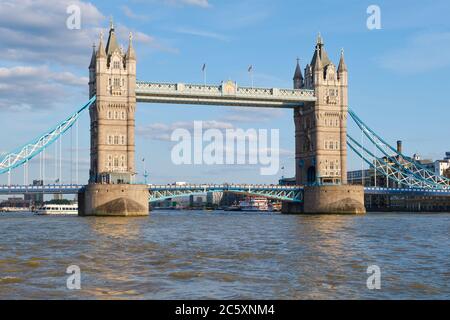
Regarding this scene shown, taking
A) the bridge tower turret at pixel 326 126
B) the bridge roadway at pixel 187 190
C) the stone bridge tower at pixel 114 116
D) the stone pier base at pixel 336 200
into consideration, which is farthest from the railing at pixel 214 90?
the stone pier base at pixel 336 200

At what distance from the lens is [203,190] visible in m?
90.8

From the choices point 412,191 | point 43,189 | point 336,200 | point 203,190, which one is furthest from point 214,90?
point 412,191

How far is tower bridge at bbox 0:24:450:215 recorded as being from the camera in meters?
84.4

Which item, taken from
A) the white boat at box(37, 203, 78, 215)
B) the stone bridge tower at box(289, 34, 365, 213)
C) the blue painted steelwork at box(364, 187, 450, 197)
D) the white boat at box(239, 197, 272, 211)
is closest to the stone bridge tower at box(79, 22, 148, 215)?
the stone bridge tower at box(289, 34, 365, 213)

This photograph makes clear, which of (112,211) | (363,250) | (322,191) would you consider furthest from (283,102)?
(363,250)

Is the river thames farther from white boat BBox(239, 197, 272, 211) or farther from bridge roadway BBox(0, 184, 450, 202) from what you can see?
white boat BBox(239, 197, 272, 211)

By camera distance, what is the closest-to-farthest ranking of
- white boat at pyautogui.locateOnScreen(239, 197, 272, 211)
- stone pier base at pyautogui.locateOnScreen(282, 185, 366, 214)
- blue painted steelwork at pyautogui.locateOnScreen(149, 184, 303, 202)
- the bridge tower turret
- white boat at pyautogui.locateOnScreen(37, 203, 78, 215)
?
blue painted steelwork at pyautogui.locateOnScreen(149, 184, 303, 202) < stone pier base at pyautogui.locateOnScreen(282, 185, 366, 214) < the bridge tower turret < white boat at pyautogui.locateOnScreen(37, 203, 78, 215) < white boat at pyautogui.locateOnScreen(239, 197, 272, 211)

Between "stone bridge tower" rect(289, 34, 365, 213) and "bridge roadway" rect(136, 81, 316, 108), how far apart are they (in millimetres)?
5300

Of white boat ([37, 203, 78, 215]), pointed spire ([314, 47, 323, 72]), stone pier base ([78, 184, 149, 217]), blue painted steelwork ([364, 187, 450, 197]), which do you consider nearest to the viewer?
stone pier base ([78, 184, 149, 217])

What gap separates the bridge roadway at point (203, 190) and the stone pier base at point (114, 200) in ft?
18.2

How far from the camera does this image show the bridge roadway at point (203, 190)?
282 ft

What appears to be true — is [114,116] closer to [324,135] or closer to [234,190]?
[234,190]

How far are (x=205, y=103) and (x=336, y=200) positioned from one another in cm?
2297
